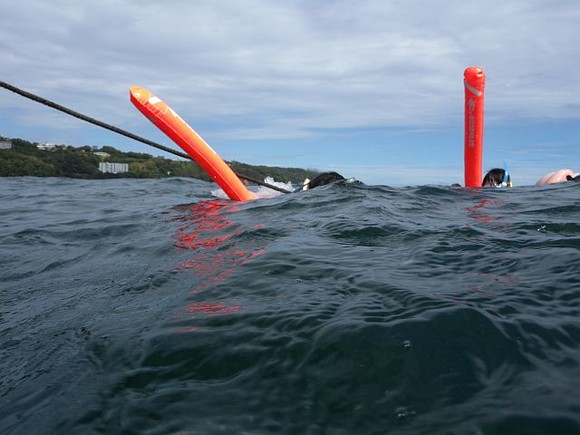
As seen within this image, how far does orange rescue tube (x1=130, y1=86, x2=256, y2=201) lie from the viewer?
9.35 m

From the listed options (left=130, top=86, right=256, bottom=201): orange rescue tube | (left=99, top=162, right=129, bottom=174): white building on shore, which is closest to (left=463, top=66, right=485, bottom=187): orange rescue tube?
(left=130, top=86, right=256, bottom=201): orange rescue tube

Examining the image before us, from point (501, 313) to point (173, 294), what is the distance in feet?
7.60

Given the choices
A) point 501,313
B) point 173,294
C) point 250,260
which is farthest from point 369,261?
point 173,294

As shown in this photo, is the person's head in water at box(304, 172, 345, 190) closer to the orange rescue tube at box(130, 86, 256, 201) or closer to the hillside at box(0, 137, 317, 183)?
the orange rescue tube at box(130, 86, 256, 201)

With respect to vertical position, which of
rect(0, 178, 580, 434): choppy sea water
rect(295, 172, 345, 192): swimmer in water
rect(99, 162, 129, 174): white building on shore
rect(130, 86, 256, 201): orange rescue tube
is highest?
rect(99, 162, 129, 174): white building on shore

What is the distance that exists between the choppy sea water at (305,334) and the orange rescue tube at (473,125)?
5.68 m

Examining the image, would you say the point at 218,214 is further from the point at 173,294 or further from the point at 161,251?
the point at 173,294

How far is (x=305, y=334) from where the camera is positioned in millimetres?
2508

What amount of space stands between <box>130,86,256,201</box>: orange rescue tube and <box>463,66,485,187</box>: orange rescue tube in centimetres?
531

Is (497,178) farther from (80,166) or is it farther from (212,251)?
(80,166)

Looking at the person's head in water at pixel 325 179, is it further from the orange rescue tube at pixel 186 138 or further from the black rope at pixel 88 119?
the black rope at pixel 88 119

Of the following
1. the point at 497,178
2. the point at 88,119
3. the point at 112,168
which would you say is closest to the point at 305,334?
the point at 88,119

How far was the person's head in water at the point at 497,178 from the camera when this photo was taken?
37.4 feet

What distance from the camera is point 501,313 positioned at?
2602 mm
